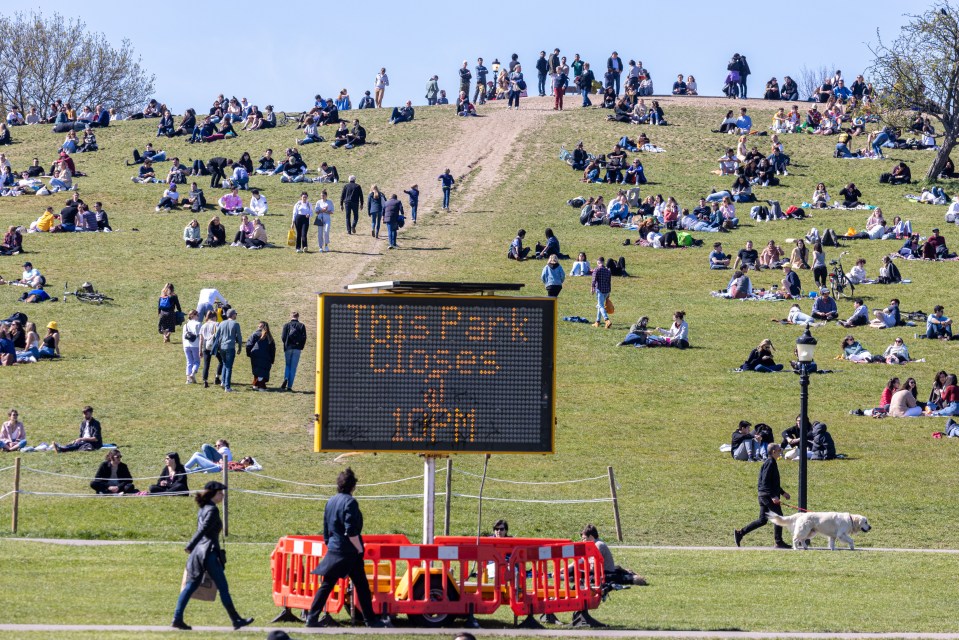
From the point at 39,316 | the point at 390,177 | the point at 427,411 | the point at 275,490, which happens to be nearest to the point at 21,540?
the point at 275,490

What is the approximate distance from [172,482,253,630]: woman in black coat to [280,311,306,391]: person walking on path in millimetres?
16603

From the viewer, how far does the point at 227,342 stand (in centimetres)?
3188

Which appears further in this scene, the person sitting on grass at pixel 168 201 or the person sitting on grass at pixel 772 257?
the person sitting on grass at pixel 168 201

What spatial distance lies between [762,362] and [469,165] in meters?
29.1

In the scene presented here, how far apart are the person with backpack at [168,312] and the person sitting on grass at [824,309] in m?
17.1

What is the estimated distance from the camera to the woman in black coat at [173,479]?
25.0 m

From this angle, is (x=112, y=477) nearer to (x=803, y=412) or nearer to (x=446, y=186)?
Answer: (x=803, y=412)

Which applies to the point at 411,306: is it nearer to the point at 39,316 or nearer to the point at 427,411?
the point at 427,411

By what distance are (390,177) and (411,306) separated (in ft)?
144

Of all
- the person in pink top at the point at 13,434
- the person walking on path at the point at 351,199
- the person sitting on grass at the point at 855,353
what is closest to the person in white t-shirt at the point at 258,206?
the person walking on path at the point at 351,199

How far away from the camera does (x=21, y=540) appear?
21.5 m

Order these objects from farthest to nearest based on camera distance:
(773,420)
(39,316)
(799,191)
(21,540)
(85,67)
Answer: (85,67) < (799,191) < (39,316) < (773,420) < (21,540)

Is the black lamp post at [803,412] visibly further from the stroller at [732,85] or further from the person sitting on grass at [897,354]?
the stroller at [732,85]

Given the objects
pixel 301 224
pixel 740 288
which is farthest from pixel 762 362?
pixel 301 224
